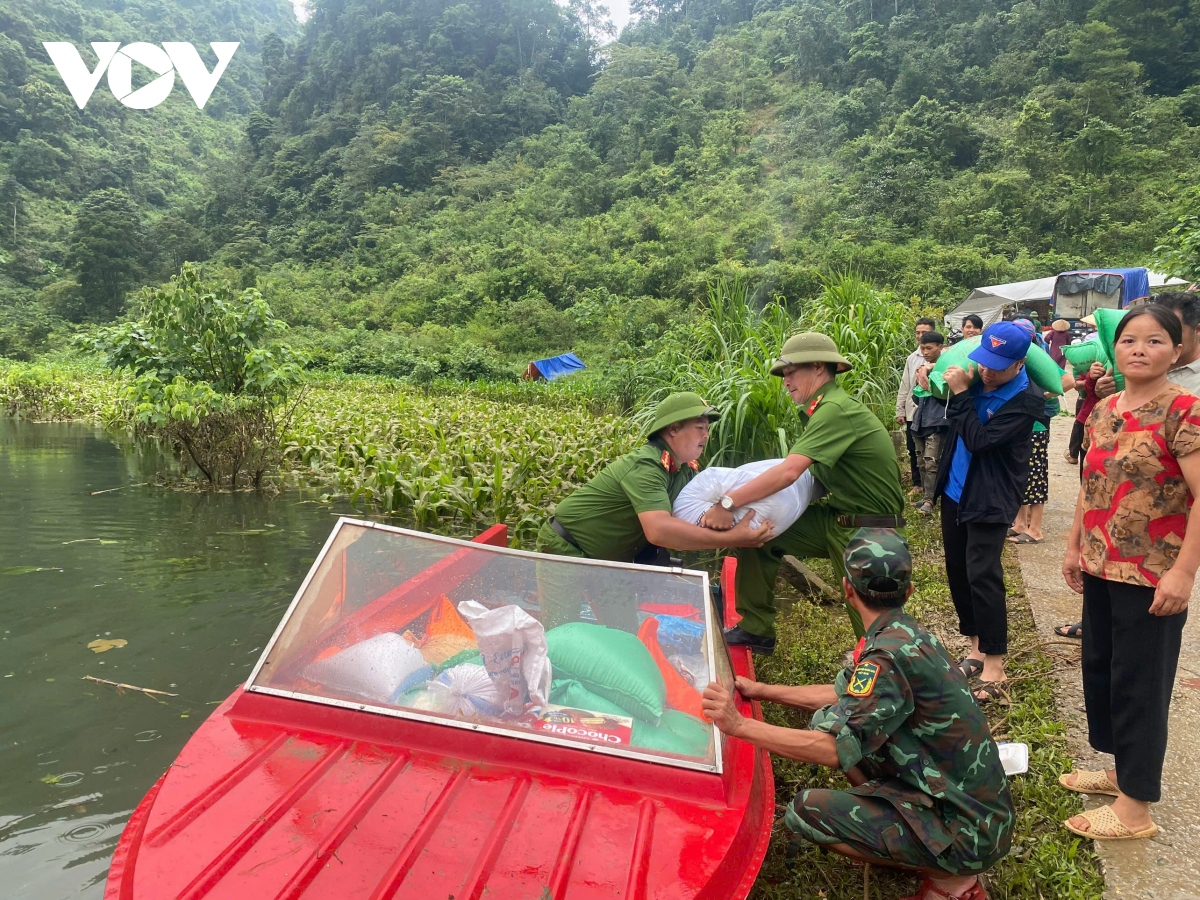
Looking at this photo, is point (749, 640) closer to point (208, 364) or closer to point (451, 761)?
point (451, 761)

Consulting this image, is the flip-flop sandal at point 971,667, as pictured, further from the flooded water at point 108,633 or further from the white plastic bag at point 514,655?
the flooded water at point 108,633

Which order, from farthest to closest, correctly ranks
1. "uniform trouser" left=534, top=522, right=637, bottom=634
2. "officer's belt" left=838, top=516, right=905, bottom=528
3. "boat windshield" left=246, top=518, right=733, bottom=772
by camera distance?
"officer's belt" left=838, top=516, right=905, bottom=528
"uniform trouser" left=534, top=522, right=637, bottom=634
"boat windshield" left=246, top=518, right=733, bottom=772

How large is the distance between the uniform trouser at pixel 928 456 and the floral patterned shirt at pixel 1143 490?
3.51 metres

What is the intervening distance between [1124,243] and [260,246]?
42359 millimetres

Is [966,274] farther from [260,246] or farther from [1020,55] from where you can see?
[260,246]

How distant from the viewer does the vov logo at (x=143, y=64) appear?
2196 inches

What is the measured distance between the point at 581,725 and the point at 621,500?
1438mm

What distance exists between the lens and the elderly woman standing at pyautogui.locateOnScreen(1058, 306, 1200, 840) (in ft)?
7.13

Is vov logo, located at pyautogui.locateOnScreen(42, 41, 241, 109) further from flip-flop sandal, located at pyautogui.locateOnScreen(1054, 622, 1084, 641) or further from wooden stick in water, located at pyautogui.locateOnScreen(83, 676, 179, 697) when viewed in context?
flip-flop sandal, located at pyautogui.locateOnScreen(1054, 622, 1084, 641)

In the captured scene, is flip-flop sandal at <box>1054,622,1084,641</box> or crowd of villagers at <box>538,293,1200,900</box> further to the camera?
flip-flop sandal at <box>1054,622,1084,641</box>

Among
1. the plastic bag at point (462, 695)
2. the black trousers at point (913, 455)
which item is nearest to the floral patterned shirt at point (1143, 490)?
the plastic bag at point (462, 695)

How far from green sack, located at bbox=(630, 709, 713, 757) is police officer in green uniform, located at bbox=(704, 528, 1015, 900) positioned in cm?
14

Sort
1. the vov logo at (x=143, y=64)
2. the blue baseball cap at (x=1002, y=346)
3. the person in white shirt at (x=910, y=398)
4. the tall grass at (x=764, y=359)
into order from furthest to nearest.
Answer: the vov logo at (x=143, y=64) → the person in white shirt at (x=910, y=398) → the tall grass at (x=764, y=359) → the blue baseball cap at (x=1002, y=346)

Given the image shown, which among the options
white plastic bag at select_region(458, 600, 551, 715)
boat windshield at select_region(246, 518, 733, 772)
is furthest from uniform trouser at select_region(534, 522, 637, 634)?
white plastic bag at select_region(458, 600, 551, 715)
